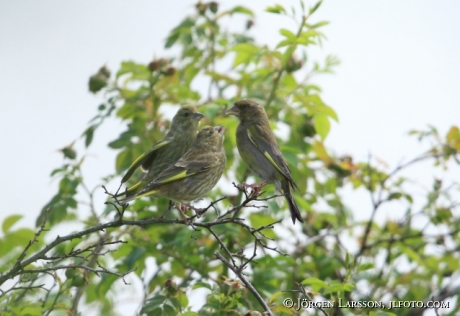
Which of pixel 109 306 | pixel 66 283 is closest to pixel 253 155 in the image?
pixel 66 283

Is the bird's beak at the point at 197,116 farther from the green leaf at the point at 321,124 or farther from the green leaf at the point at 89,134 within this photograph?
the green leaf at the point at 89,134

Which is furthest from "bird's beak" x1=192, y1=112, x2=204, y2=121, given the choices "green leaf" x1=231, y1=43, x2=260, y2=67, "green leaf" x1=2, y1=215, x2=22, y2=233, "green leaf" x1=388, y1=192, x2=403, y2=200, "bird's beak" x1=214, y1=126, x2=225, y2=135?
"green leaf" x1=388, y1=192, x2=403, y2=200

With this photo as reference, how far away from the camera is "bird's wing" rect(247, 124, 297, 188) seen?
19.6 ft

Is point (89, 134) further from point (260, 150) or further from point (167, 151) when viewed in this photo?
point (260, 150)

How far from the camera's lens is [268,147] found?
6117mm

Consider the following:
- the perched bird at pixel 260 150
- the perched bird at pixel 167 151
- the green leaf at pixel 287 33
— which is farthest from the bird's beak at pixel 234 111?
the green leaf at pixel 287 33

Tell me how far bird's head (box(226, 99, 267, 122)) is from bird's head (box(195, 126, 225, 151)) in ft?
1.00

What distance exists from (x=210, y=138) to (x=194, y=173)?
0.47 meters

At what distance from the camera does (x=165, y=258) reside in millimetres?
6309

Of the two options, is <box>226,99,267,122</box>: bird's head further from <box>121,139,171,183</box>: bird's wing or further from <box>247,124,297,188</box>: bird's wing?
<box>121,139,171,183</box>: bird's wing

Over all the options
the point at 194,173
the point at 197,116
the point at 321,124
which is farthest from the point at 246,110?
the point at 194,173

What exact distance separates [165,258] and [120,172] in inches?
35.8

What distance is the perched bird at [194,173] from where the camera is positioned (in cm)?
538

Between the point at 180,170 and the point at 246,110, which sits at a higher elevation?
the point at 246,110
